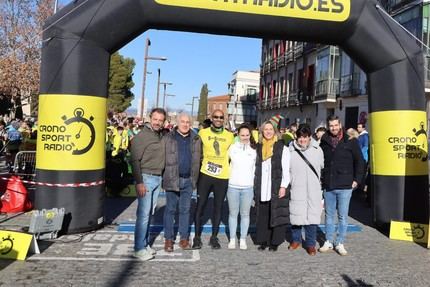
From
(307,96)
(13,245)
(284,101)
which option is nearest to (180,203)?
(13,245)

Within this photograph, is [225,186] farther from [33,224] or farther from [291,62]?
[291,62]

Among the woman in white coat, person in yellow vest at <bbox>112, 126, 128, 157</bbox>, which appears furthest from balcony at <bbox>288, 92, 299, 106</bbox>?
the woman in white coat

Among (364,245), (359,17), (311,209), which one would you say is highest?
(359,17)

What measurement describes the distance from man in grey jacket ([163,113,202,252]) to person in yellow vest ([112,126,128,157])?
18.9 feet

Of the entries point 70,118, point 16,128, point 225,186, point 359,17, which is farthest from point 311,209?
point 16,128

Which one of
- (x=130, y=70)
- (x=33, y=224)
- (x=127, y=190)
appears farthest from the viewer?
(x=130, y=70)

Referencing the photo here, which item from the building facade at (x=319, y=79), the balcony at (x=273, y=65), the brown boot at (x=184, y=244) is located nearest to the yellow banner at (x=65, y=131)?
the brown boot at (x=184, y=244)

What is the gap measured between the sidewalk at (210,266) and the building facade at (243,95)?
61.4 m

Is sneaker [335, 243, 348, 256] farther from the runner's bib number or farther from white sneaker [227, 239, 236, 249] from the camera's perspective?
the runner's bib number

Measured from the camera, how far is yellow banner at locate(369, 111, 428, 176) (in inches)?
307

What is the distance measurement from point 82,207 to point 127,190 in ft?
13.6

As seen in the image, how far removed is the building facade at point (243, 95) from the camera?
230 feet

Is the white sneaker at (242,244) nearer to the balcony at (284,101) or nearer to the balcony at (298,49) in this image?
the balcony at (298,49)

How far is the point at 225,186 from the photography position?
22.2 feet
